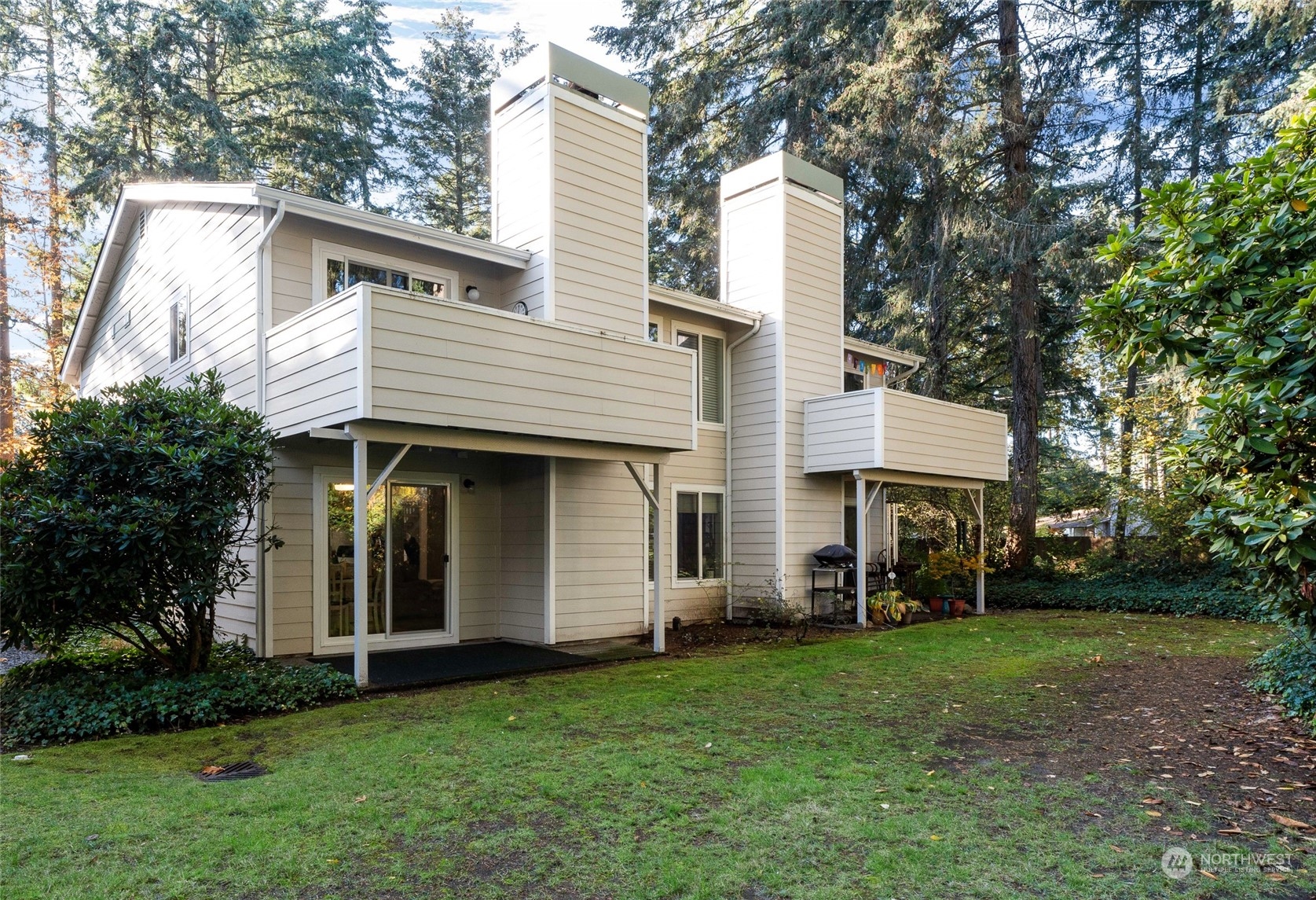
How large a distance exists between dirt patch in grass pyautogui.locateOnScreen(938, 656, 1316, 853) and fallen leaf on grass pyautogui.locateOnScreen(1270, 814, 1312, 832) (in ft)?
0.06

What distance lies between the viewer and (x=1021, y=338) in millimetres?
16297

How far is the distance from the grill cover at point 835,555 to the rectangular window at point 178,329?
30.4ft

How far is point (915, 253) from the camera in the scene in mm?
17547

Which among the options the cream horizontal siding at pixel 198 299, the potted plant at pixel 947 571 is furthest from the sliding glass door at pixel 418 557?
the potted plant at pixel 947 571

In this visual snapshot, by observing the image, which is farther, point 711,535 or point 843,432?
point 711,535

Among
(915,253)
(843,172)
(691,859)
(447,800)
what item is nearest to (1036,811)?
(691,859)

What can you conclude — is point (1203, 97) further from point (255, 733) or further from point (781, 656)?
point (255, 733)

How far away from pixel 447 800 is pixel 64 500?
4.29 m

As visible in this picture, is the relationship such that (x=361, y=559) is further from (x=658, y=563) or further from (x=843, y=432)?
(x=843, y=432)

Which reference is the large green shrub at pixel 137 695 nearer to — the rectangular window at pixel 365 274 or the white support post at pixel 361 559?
the white support post at pixel 361 559

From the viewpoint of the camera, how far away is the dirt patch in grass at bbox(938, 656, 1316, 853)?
403 centimetres

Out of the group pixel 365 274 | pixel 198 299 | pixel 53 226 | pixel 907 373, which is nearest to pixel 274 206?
pixel 365 274

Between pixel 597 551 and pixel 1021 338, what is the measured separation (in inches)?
433

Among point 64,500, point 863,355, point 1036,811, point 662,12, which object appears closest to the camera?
point 1036,811
